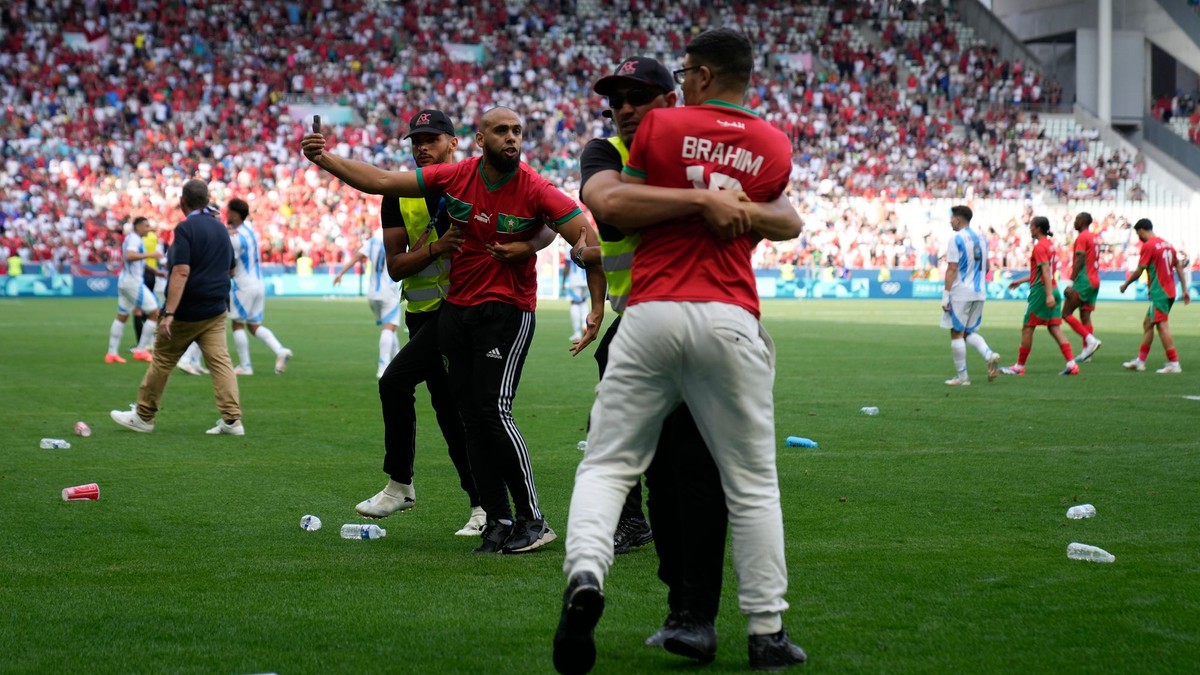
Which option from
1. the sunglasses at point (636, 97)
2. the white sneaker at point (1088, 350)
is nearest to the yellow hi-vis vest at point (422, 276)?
the sunglasses at point (636, 97)

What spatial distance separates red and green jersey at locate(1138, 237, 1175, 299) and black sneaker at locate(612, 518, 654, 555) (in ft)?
44.7

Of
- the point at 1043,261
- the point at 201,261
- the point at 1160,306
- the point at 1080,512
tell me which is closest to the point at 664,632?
the point at 1080,512

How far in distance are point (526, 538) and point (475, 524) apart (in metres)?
0.67

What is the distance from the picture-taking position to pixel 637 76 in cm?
518

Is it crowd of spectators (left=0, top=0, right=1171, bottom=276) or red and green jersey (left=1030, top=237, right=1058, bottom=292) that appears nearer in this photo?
red and green jersey (left=1030, top=237, right=1058, bottom=292)

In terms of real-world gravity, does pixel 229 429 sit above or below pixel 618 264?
below

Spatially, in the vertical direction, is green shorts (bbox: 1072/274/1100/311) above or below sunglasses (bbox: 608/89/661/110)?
below

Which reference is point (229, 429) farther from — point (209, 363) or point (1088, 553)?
point (1088, 553)

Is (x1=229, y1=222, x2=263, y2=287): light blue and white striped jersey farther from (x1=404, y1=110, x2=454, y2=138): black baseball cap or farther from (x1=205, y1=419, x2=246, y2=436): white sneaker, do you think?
(x1=404, y1=110, x2=454, y2=138): black baseball cap

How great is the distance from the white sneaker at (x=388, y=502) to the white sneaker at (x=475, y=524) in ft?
1.25

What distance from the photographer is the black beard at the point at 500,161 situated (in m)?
6.50

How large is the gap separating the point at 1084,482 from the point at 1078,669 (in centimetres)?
456

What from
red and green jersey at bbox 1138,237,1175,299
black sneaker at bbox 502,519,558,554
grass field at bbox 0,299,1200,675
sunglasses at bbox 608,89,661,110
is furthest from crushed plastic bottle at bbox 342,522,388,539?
red and green jersey at bbox 1138,237,1175,299

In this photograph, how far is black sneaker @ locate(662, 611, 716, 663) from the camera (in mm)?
4609
